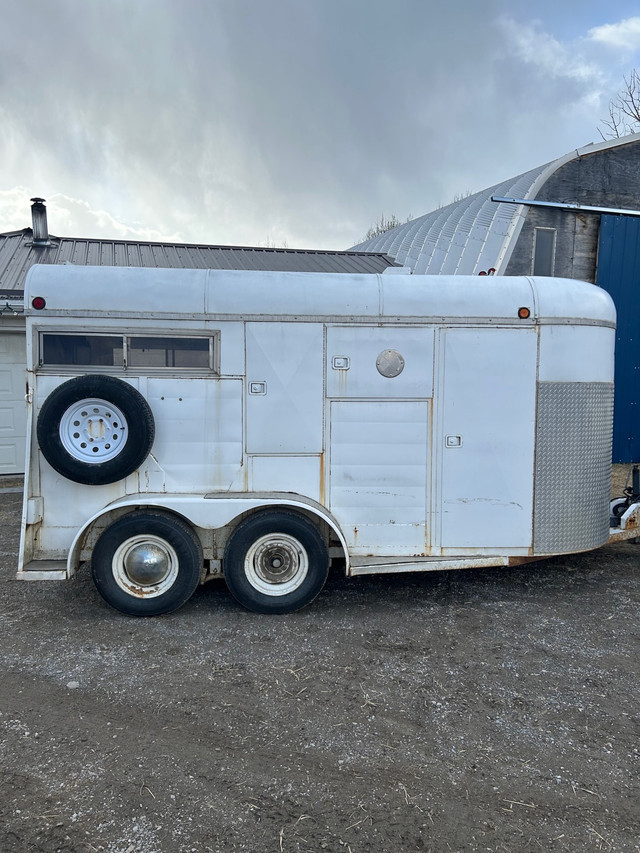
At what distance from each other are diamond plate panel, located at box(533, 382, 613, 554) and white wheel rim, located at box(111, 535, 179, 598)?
3207mm

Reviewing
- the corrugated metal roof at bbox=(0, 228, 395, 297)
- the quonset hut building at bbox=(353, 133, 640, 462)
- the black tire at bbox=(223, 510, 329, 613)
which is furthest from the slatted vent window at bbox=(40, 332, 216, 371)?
the quonset hut building at bbox=(353, 133, 640, 462)

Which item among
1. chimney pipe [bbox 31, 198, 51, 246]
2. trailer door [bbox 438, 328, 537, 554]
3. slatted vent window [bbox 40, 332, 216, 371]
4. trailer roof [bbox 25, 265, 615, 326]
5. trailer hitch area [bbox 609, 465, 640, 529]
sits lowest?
trailer hitch area [bbox 609, 465, 640, 529]

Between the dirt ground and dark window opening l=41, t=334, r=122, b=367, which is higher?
dark window opening l=41, t=334, r=122, b=367

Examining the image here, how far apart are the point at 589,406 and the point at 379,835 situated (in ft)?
13.0

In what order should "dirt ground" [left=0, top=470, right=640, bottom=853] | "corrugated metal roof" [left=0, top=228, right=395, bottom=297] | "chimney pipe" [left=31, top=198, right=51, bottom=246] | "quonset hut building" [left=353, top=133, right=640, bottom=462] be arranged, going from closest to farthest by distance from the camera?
"dirt ground" [left=0, top=470, right=640, bottom=853] → "quonset hut building" [left=353, top=133, right=640, bottom=462] → "corrugated metal roof" [left=0, top=228, right=395, bottom=297] → "chimney pipe" [left=31, top=198, right=51, bottom=246]

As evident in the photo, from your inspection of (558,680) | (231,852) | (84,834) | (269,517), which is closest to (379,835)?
(231,852)

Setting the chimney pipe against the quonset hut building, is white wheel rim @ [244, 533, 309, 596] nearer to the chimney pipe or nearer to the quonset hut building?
the quonset hut building

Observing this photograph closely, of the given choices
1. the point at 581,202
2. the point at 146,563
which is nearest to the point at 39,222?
the point at 146,563

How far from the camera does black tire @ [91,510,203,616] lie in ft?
16.3

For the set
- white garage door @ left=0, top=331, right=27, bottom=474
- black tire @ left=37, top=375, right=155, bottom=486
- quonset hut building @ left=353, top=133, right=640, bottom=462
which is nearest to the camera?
black tire @ left=37, top=375, right=155, bottom=486

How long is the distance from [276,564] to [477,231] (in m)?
10.3

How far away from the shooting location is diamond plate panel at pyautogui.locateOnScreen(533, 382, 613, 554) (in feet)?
17.2

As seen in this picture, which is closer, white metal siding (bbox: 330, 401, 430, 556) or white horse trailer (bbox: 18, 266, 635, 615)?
white horse trailer (bbox: 18, 266, 635, 615)

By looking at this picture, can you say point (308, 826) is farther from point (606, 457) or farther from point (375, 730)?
point (606, 457)
